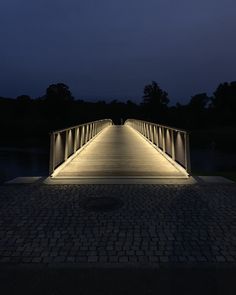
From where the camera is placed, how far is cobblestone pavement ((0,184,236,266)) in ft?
13.4

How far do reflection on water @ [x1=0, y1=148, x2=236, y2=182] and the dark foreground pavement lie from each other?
18351 millimetres

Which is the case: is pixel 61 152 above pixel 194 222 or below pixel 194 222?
above

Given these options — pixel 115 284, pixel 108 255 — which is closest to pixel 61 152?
pixel 108 255

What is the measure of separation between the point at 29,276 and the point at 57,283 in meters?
0.35

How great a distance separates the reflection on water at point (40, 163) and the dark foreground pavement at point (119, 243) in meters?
18.4

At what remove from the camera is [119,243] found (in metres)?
4.44

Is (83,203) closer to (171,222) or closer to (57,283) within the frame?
(171,222)

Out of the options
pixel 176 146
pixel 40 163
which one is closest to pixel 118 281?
pixel 176 146

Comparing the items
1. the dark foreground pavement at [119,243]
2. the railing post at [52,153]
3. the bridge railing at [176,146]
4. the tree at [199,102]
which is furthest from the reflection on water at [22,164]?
the tree at [199,102]

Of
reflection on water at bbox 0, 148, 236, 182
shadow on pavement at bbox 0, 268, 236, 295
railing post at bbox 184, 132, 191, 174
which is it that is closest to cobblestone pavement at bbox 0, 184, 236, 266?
shadow on pavement at bbox 0, 268, 236, 295

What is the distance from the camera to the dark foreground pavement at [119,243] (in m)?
3.46

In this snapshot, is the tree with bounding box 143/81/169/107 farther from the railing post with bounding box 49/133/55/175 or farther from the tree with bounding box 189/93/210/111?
the railing post with bounding box 49/133/55/175

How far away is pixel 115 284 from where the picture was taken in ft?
11.3

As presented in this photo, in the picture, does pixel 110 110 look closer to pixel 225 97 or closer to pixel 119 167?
pixel 225 97
